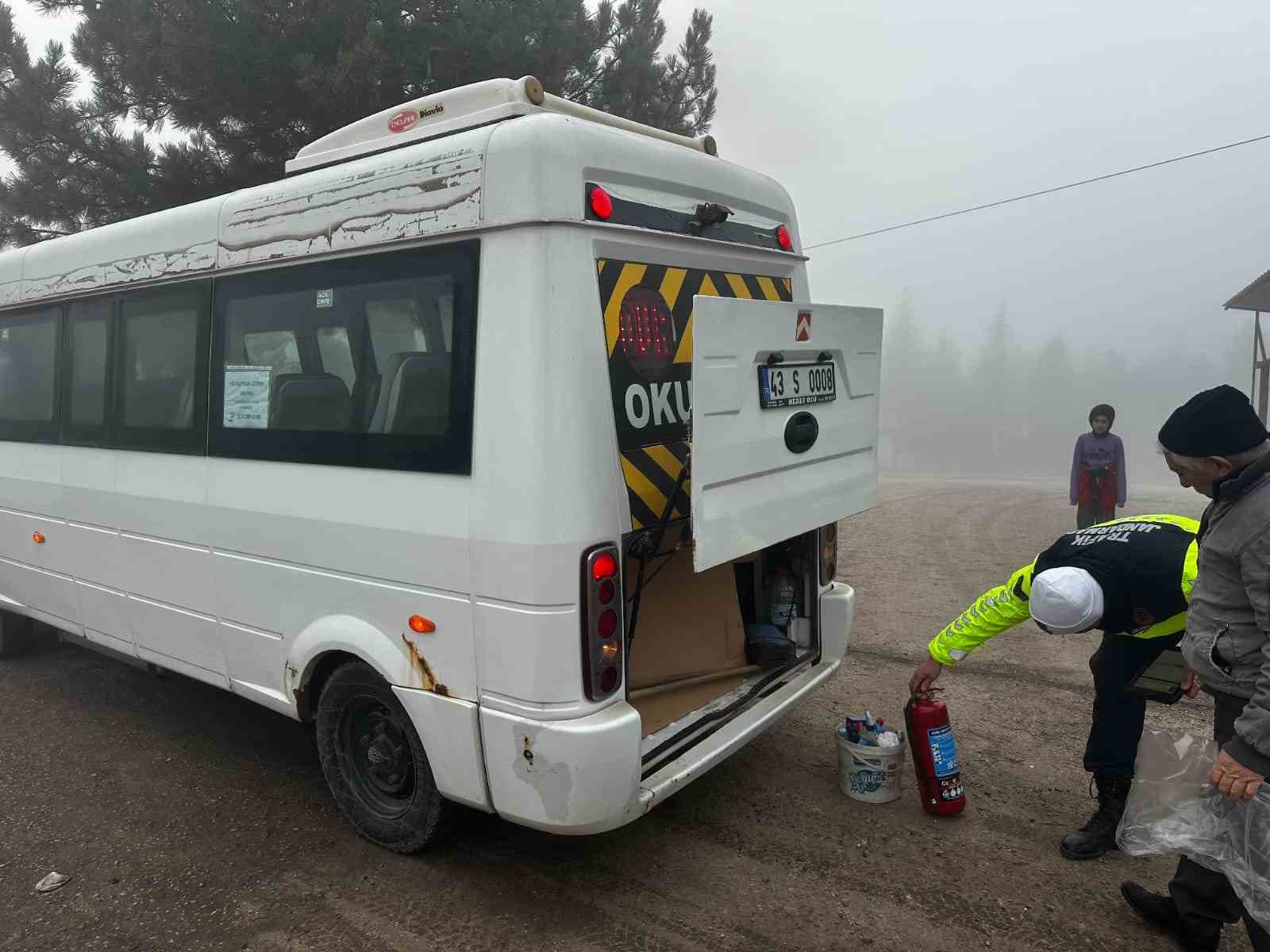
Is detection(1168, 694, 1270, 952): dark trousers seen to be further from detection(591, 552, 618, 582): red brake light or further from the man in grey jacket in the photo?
detection(591, 552, 618, 582): red brake light

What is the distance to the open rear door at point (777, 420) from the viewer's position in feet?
9.23

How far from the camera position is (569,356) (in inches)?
105

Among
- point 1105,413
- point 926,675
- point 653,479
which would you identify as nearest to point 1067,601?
point 926,675

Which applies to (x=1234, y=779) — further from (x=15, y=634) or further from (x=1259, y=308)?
Result: (x=1259, y=308)

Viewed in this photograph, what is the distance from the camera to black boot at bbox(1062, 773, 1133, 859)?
3.24 m

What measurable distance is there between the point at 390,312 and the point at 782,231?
6.16 feet

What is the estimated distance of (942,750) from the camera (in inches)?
138

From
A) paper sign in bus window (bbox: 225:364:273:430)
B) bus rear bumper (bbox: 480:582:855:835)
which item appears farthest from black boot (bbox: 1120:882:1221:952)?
paper sign in bus window (bbox: 225:364:273:430)

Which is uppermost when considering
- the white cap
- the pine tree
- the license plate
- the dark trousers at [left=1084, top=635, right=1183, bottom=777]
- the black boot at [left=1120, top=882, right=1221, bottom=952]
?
the pine tree

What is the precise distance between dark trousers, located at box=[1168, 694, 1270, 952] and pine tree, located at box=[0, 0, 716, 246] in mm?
8553

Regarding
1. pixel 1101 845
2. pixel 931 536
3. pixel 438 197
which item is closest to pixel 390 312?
pixel 438 197

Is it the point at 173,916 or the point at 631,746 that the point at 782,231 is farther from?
the point at 173,916

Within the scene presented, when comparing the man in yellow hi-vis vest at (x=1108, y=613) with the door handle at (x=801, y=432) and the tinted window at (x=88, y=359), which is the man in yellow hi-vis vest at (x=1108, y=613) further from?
the tinted window at (x=88, y=359)

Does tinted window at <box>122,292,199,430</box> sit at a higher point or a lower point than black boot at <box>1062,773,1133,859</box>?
higher
